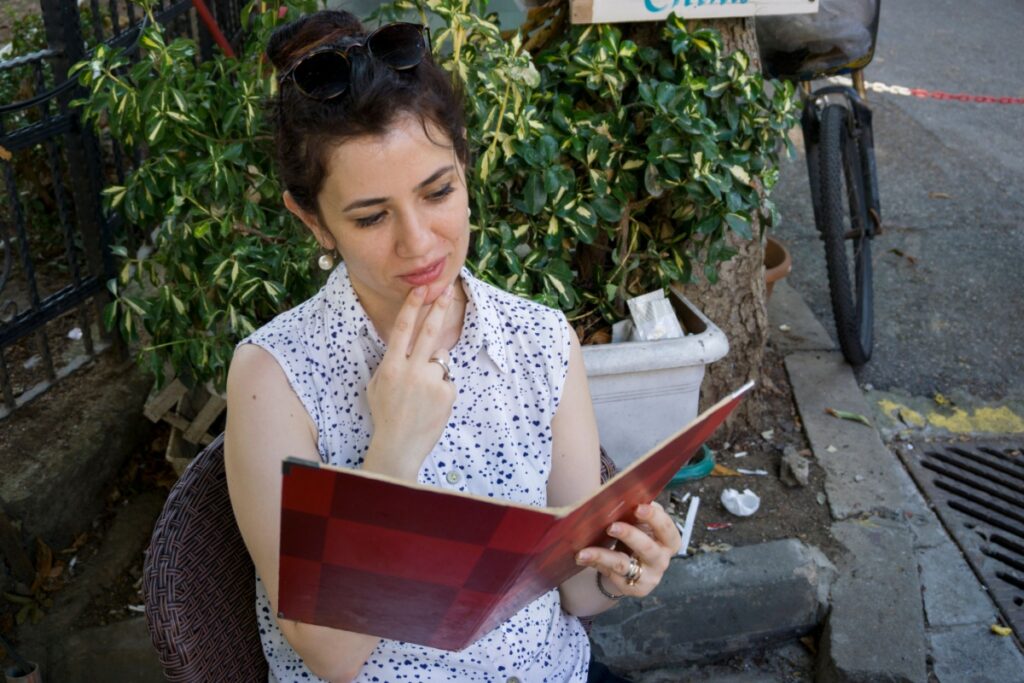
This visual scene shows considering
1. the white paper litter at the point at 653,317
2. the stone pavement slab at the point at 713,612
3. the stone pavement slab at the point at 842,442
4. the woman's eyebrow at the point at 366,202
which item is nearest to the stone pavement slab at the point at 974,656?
the stone pavement slab at the point at 713,612

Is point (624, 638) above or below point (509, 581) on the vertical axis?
below

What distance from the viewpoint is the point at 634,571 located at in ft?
5.43

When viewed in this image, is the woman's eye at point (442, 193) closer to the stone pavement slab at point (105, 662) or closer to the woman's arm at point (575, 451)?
the woman's arm at point (575, 451)

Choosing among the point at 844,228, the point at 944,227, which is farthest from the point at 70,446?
the point at 944,227

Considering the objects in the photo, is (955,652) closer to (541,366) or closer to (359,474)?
(541,366)

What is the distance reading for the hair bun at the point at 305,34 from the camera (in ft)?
5.59

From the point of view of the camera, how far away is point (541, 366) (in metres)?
1.85

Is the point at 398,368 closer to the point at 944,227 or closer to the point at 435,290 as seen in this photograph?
the point at 435,290

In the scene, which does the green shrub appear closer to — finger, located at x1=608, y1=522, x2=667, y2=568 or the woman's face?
the woman's face

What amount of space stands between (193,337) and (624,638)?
139 centimetres

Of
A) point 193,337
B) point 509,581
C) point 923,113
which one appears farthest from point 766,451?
point 923,113

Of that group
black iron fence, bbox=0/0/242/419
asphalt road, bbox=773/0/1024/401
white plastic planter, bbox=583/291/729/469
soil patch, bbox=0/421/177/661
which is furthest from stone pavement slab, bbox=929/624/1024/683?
black iron fence, bbox=0/0/242/419

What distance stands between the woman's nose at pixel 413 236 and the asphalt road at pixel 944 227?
9.23 feet

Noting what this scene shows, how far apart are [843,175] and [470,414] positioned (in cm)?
282
